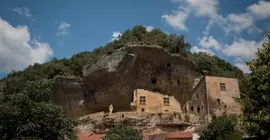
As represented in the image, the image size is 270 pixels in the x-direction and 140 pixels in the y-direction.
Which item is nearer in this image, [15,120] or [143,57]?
[15,120]

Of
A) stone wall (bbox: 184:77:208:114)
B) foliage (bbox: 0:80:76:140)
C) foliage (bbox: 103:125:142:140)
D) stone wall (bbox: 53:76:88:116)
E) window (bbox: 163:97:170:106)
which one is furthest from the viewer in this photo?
stone wall (bbox: 53:76:88:116)

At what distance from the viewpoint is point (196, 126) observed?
35938mm

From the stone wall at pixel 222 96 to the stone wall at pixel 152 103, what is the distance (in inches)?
232

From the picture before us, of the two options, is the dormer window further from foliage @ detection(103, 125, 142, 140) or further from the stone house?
foliage @ detection(103, 125, 142, 140)

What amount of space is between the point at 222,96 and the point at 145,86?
11253 mm

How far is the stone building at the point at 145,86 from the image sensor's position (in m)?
39.2

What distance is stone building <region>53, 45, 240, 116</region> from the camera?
3925 centimetres

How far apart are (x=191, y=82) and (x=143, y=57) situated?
891 cm

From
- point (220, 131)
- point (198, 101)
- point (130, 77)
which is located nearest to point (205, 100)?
point (198, 101)

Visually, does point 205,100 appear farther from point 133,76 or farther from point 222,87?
point 133,76

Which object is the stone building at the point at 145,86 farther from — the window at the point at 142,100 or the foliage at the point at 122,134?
the foliage at the point at 122,134

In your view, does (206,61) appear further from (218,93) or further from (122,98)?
(122,98)

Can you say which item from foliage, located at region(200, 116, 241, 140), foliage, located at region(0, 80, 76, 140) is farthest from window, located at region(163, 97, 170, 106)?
foliage, located at region(0, 80, 76, 140)

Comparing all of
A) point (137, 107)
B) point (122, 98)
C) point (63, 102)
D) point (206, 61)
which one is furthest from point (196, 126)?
point (63, 102)
